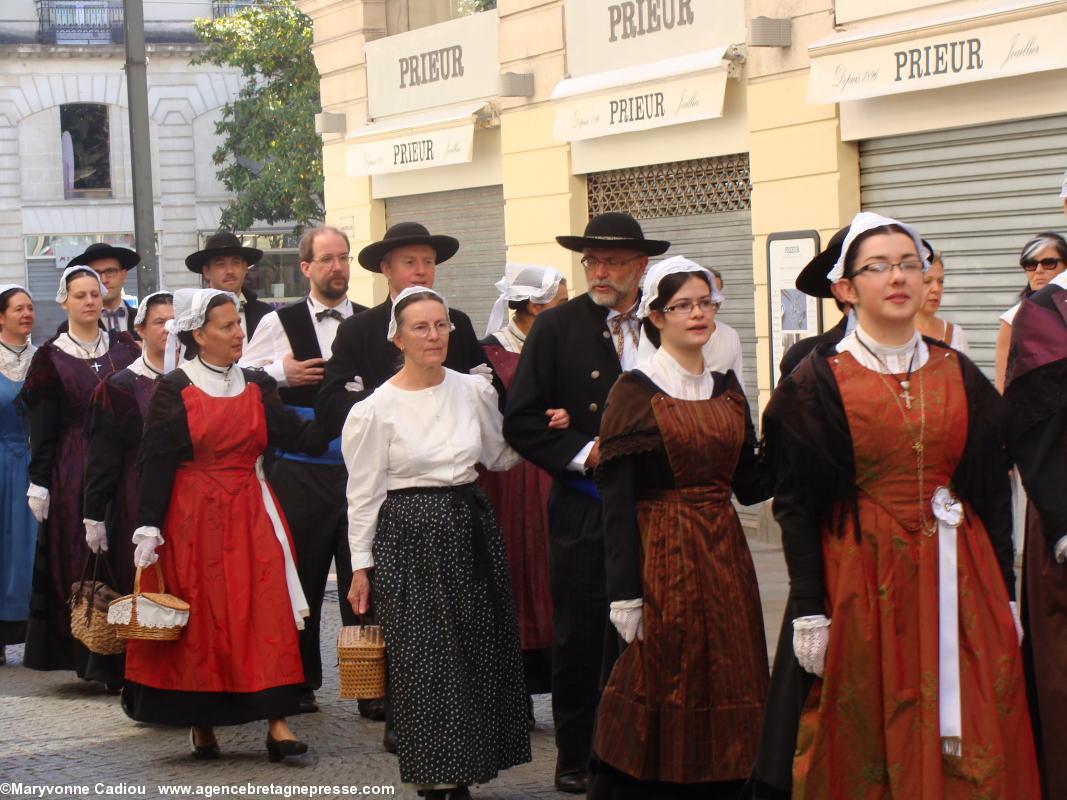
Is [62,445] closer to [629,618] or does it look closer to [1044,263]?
[629,618]

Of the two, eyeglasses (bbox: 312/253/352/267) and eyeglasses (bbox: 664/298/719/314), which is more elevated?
eyeglasses (bbox: 312/253/352/267)

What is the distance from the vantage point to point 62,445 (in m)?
9.53

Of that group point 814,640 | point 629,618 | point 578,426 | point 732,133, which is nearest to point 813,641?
point 814,640

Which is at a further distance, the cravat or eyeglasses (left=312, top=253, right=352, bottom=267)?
eyeglasses (left=312, top=253, right=352, bottom=267)

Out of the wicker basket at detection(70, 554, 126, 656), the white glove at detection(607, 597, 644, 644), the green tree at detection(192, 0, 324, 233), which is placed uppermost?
the green tree at detection(192, 0, 324, 233)

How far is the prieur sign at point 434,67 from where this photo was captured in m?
16.8

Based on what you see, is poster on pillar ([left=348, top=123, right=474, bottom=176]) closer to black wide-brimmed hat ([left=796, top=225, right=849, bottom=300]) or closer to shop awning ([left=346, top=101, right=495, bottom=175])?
shop awning ([left=346, top=101, right=495, bottom=175])

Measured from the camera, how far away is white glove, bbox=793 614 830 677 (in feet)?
15.2

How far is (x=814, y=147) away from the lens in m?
12.2

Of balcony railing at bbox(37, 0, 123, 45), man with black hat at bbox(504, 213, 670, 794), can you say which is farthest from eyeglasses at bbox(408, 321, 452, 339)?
balcony railing at bbox(37, 0, 123, 45)

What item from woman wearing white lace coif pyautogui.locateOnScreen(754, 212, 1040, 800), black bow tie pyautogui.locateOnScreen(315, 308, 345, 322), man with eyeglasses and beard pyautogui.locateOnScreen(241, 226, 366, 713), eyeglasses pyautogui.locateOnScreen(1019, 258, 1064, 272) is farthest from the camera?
eyeglasses pyautogui.locateOnScreen(1019, 258, 1064, 272)

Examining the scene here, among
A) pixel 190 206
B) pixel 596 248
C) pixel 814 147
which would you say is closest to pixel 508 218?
pixel 814 147

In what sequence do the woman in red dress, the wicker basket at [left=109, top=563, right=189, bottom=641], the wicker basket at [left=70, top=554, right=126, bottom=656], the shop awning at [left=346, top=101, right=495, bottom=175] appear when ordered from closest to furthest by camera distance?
the wicker basket at [left=109, top=563, right=189, bottom=641] → the woman in red dress → the wicker basket at [left=70, top=554, right=126, bottom=656] → the shop awning at [left=346, top=101, right=495, bottom=175]

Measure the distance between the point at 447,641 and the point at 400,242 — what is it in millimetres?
2135
